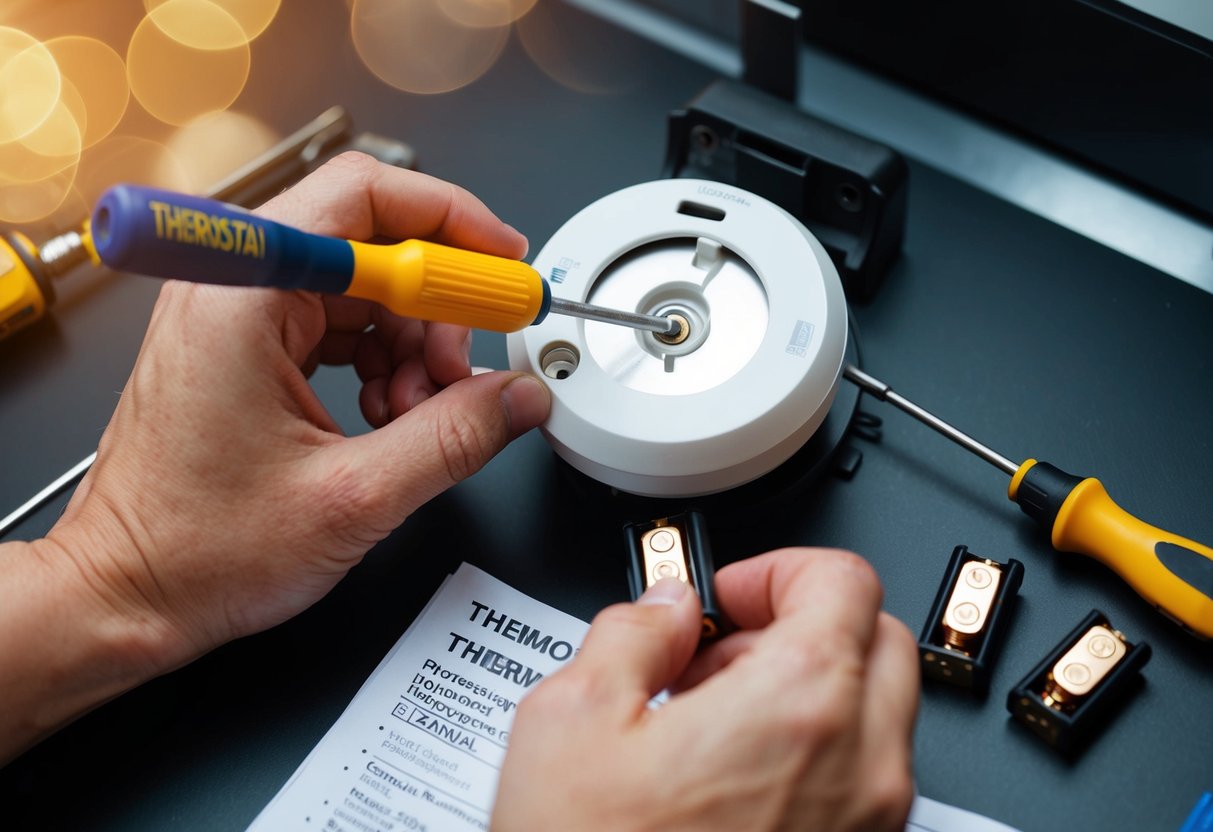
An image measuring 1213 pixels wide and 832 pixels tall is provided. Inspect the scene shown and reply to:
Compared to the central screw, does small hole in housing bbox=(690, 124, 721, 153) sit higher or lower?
higher

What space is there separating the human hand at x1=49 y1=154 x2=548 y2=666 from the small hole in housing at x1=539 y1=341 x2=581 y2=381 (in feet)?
0.12

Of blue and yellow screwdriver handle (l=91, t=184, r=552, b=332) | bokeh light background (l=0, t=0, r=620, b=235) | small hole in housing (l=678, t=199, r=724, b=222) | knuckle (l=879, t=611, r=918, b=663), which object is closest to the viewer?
blue and yellow screwdriver handle (l=91, t=184, r=552, b=332)

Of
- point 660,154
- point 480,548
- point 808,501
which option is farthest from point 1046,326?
point 480,548

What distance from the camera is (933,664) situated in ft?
2.27

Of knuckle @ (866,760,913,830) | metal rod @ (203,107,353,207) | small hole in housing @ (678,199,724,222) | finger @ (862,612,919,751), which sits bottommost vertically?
knuckle @ (866,760,913,830)

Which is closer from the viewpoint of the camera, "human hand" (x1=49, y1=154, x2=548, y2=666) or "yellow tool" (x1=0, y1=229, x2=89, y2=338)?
"human hand" (x1=49, y1=154, x2=548, y2=666)

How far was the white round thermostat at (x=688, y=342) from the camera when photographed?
0.70 m

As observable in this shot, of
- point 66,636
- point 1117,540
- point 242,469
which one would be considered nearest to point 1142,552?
point 1117,540

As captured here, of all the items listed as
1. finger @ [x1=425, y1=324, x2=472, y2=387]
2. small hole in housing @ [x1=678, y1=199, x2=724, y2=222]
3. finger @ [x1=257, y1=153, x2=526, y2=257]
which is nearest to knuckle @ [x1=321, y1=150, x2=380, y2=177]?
finger @ [x1=257, y1=153, x2=526, y2=257]

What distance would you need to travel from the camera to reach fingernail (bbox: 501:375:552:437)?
719mm

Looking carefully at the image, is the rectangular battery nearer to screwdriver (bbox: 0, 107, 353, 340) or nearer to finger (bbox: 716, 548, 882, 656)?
finger (bbox: 716, 548, 882, 656)

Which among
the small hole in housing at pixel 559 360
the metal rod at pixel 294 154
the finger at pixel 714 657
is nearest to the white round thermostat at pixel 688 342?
the small hole in housing at pixel 559 360

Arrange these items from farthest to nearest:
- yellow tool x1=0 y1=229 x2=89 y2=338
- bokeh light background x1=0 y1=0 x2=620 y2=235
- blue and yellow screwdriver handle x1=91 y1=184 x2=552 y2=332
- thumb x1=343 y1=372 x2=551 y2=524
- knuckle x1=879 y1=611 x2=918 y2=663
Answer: bokeh light background x1=0 y1=0 x2=620 y2=235 → yellow tool x1=0 y1=229 x2=89 y2=338 → thumb x1=343 y1=372 x2=551 y2=524 → knuckle x1=879 y1=611 x2=918 y2=663 → blue and yellow screwdriver handle x1=91 y1=184 x2=552 y2=332

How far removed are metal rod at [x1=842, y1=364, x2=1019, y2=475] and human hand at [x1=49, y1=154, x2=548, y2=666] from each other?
9.6 inches
